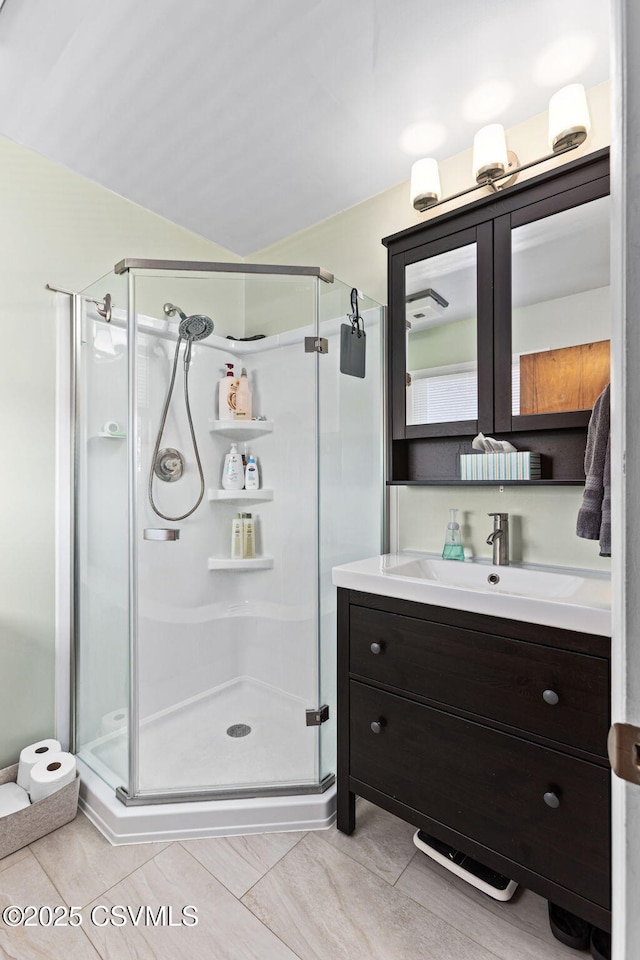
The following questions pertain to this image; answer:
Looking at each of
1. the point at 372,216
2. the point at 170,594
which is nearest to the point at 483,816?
the point at 170,594

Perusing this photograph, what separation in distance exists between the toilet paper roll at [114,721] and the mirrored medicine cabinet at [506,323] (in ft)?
4.44

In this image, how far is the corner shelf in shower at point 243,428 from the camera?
1.80 meters

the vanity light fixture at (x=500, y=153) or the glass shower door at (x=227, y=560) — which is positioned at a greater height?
the vanity light fixture at (x=500, y=153)

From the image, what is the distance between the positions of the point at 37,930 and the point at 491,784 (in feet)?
4.10

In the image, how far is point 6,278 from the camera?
5.92ft

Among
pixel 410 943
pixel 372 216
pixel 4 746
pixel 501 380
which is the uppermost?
pixel 372 216

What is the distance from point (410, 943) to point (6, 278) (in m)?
2.47

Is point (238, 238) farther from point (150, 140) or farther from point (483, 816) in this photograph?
point (483, 816)

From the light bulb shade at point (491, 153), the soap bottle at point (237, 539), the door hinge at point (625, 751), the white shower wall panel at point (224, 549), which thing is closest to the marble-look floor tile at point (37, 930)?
the white shower wall panel at point (224, 549)

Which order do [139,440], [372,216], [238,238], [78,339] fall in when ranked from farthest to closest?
[238,238]
[372,216]
[78,339]
[139,440]

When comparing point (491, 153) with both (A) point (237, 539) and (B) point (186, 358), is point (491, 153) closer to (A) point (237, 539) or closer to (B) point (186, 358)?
(B) point (186, 358)

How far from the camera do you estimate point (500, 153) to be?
1656mm

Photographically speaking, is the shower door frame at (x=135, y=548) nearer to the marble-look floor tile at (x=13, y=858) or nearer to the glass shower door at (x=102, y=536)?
the glass shower door at (x=102, y=536)

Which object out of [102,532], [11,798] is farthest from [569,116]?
[11,798]
